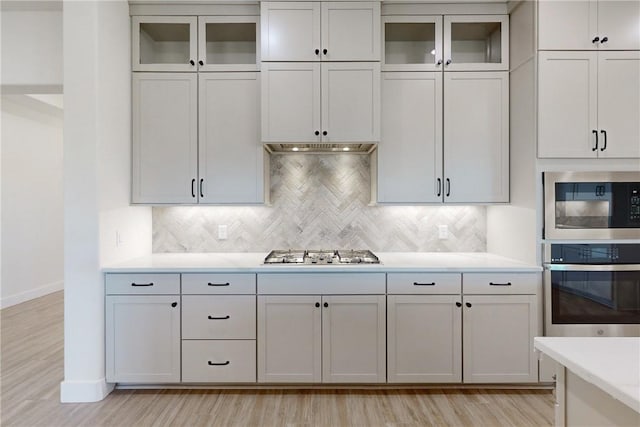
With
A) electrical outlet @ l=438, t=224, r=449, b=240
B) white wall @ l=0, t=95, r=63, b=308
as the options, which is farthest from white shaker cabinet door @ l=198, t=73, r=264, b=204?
white wall @ l=0, t=95, r=63, b=308

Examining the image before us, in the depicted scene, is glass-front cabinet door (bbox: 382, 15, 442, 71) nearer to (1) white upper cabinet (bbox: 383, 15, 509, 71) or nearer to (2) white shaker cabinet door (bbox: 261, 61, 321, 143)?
(1) white upper cabinet (bbox: 383, 15, 509, 71)

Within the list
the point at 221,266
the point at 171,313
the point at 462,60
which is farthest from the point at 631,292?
the point at 171,313

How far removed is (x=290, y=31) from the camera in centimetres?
273

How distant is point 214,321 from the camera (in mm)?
2549

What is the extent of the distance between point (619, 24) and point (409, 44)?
1.48 metres

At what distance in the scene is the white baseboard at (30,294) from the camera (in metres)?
4.72

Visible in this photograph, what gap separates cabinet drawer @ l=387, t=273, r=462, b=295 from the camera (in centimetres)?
254

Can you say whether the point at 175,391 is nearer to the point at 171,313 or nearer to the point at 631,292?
the point at 171,313

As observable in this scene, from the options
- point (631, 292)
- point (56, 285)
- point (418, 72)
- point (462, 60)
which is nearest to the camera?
point (631, 292)

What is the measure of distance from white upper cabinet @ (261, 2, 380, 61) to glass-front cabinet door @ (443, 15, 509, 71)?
0.61 m

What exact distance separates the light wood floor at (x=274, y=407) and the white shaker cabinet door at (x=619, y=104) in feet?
6.08

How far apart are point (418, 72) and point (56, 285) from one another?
19.9ft

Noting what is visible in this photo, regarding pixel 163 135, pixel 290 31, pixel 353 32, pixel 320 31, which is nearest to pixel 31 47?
pixel 163 135

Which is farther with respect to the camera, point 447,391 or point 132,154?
point 132,154
